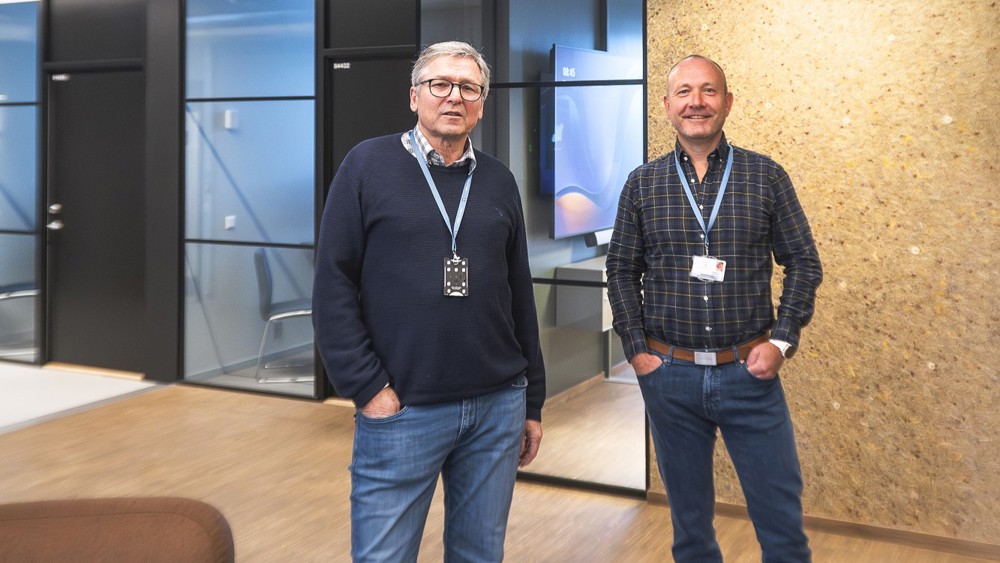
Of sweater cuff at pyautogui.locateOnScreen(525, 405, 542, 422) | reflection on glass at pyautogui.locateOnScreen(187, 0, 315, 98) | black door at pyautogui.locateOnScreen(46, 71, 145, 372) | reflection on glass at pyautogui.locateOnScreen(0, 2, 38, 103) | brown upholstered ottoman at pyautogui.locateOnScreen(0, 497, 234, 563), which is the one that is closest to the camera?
brown upholstered ottoman at pyautogui.locateOnScreen(0, 497, 234, 563)

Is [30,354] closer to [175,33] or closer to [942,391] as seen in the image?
[175,33]

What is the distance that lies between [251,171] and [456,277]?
14.6ft

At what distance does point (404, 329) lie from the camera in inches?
70.6

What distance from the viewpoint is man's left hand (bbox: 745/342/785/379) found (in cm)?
229

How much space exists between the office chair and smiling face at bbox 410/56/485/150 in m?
4.11

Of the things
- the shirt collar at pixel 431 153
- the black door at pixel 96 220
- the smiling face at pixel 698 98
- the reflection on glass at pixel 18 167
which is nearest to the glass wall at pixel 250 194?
the black door at pixel 96 220

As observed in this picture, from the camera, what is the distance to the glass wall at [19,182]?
6.71 meters

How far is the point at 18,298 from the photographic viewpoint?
22.2 ft

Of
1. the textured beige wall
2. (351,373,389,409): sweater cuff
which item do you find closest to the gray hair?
(351,373,389,409): sweater cuff

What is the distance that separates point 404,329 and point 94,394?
15.9ft

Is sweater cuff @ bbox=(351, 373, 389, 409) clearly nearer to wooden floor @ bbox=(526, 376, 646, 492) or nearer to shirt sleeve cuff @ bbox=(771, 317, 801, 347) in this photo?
shirt sleeve cuff @ bbox=(771, 317, 801, 347)

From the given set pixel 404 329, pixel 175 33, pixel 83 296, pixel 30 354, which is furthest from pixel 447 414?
pixel 30 354

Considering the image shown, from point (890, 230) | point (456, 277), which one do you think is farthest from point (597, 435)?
point (456, 277)

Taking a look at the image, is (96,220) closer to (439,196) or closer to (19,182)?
(19,182)
